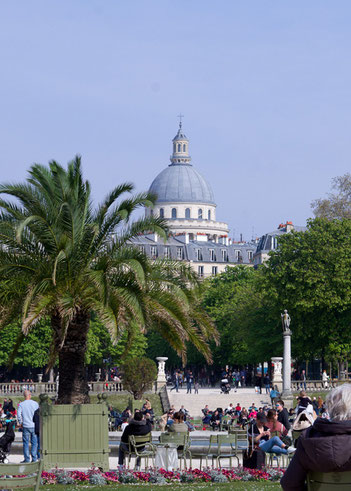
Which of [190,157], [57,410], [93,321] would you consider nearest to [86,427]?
[57,410]

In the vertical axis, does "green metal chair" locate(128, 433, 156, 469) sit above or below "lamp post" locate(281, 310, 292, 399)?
below

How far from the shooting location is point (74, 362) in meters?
22.0

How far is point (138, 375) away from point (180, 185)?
375 feet

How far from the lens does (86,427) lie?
731 inches

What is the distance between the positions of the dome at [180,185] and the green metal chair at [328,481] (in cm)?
16634

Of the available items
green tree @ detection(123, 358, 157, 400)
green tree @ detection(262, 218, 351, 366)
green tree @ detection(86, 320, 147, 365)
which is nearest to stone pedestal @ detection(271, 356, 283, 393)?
green tree @ detection(262, 218, 351, 366)

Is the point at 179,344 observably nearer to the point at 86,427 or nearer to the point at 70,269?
the point at 70,269

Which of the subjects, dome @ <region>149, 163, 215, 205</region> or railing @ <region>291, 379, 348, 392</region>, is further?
dome @ <region>149, 163, 215, 205</region>

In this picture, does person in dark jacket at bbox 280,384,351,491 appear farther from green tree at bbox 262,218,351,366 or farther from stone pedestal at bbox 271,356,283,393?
stone pedestal at bbox 271,356,283,393

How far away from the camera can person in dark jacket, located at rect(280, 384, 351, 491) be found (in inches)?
229

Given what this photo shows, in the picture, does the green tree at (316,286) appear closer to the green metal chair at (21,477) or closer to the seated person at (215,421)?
the seated person at (215,421)

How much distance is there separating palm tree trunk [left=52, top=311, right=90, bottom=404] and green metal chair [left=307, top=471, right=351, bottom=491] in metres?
15.9

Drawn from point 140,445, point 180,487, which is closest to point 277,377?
point 140,445

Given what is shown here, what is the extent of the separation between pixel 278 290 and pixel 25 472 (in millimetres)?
48470
